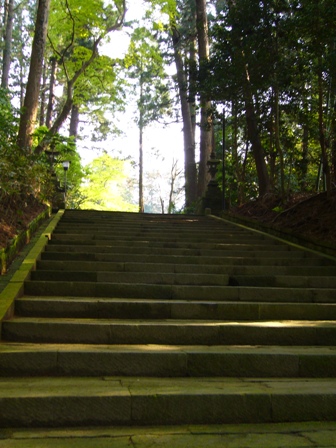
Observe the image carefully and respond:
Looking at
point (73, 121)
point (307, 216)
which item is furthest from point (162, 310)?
point (73, 121)

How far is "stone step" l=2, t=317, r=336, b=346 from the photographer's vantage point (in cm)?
430

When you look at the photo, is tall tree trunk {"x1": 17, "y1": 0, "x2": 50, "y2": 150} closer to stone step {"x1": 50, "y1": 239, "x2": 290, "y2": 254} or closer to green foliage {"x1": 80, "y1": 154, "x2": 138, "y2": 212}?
stone step {"x1": 50, "y1": 239, "x2": 290, "y2": 254}

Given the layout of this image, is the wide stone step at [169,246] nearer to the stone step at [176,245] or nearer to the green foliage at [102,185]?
the stone step at [176,245]

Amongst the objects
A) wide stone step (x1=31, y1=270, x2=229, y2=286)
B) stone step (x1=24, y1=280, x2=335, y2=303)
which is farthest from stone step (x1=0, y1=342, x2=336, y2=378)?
wide stone step (x1=31, y1=270, x2=229, y2=286)

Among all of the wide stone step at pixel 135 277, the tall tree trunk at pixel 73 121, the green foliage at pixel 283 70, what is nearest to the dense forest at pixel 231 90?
the green foliage at pixel 283 70

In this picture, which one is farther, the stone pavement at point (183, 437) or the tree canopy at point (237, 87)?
the tree canopy at point (237, 87)

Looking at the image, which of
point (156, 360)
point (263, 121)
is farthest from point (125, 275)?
point (263, 121)

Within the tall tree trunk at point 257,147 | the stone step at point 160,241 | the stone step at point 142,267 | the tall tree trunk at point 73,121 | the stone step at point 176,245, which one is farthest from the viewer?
the tall tree trunk at point 73,121

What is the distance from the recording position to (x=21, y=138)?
1221 cm

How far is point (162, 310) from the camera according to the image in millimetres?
4910

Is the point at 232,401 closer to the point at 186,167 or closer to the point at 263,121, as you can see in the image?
the point at 263,121

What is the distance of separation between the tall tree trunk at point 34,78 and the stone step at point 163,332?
28.4 ft

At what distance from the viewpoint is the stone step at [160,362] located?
3.77 meters

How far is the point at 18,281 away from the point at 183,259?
2.51m
